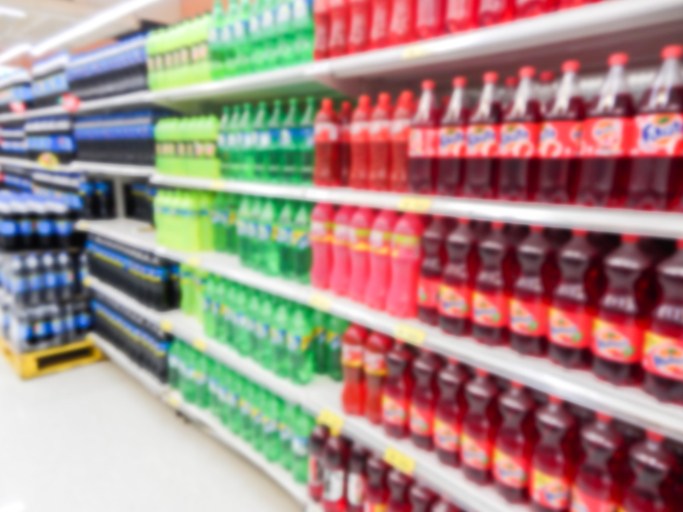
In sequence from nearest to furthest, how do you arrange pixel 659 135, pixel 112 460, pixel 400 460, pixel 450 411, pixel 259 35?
pixel 659 135
pixel 450 411
pixel 400 460
pixel 259 35
pixel 112 460

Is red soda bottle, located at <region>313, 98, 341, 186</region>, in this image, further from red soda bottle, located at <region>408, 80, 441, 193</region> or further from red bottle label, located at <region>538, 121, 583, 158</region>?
red bottle label, located at <region>538, 121, 583, 158</region>

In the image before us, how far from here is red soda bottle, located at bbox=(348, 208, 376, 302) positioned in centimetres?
194

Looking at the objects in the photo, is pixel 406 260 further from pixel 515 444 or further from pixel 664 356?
pixel 664 356

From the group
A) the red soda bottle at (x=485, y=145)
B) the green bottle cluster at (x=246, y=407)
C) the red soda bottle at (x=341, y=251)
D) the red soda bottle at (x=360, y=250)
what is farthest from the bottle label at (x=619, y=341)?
the green bottle cluster at (x=246, y=407)

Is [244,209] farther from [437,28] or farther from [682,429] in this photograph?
[682,429]

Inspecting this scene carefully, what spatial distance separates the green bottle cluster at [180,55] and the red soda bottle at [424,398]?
193 cm

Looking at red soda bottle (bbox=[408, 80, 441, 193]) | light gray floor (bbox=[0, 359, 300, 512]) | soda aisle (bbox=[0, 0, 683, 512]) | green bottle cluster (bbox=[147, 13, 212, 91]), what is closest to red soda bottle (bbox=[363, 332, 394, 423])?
soda aisle (bbox=[0, 0, 683, 512])

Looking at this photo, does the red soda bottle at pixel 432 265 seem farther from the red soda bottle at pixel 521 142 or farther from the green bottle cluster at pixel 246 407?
the green bottle cluster at pixel 246 407

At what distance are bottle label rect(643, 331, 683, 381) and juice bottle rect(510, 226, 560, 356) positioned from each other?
286 mm

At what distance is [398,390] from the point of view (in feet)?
6.05

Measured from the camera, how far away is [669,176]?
1177 mm

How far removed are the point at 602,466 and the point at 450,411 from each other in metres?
0.48

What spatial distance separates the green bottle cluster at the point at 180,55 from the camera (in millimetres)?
2678

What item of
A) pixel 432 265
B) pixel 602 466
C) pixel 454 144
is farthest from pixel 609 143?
pixel 602 466
